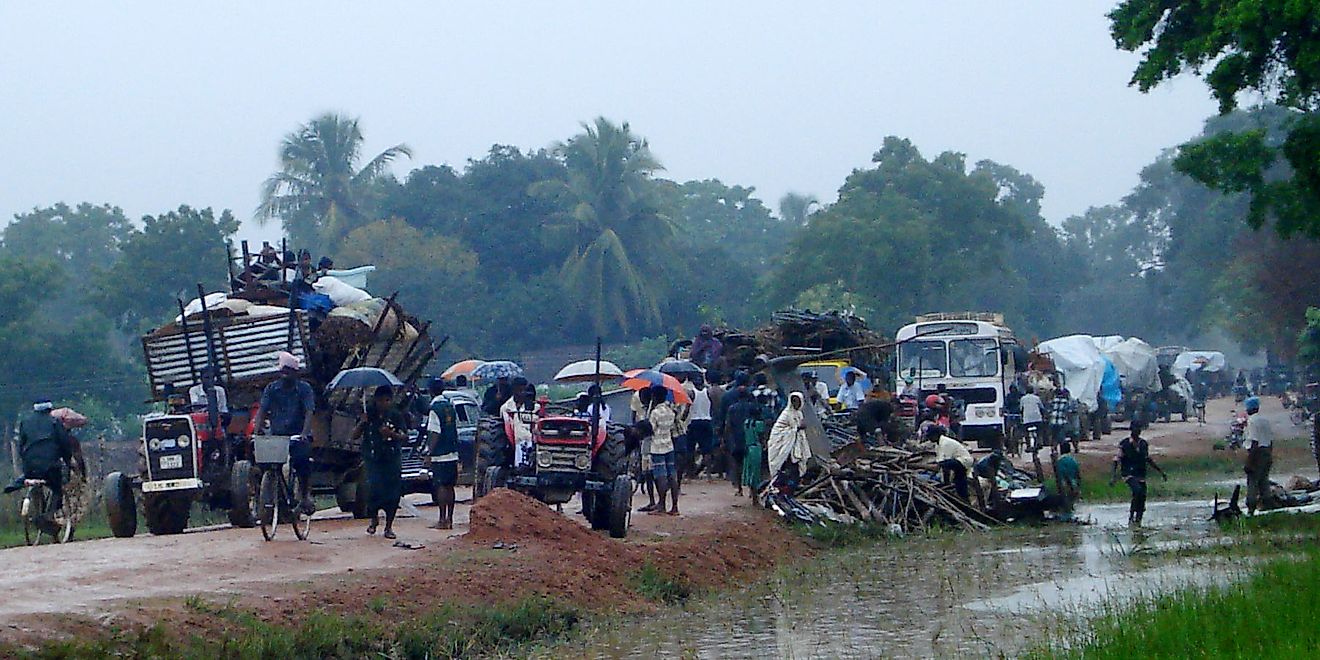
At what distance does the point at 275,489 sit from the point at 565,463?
298 centimetres

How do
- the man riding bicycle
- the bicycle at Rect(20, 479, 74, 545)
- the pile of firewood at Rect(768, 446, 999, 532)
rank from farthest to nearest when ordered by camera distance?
the pile of firewood at Rect(768, 446, 999, 532) → the bicycle at Rect(20, 479, 74, 545) → the man riding bicycle

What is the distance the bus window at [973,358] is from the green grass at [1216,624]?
68.7 ft

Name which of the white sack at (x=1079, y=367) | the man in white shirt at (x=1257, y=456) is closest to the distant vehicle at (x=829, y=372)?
the man in white shirt at (x=1257, y=456)

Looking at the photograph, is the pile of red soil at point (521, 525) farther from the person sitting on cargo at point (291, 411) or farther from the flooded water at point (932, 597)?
the person sitting on cargo at point (291, 411)

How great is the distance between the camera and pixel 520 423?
1712 cm

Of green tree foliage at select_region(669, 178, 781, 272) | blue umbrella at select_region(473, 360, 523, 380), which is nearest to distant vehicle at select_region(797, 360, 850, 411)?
blue umbrella at select_region(473, 360, 523, 380)

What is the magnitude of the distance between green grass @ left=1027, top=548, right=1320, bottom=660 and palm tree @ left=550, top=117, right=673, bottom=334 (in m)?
43.3

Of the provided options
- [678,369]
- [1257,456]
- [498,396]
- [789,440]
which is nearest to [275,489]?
[498,396]

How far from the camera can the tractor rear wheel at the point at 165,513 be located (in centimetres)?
1720

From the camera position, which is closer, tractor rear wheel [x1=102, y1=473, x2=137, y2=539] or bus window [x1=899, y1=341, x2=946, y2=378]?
tractor rear wheel [x1=102, y1=473, x2=137, y2=539]

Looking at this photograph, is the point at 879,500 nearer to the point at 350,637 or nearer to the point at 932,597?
the point at 932,597

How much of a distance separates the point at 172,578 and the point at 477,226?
4510cm

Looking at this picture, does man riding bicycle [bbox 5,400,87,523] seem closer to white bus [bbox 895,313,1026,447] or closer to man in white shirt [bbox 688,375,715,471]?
man in white shirt [bbox 688,375,715,471]

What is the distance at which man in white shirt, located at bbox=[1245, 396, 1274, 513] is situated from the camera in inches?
731
